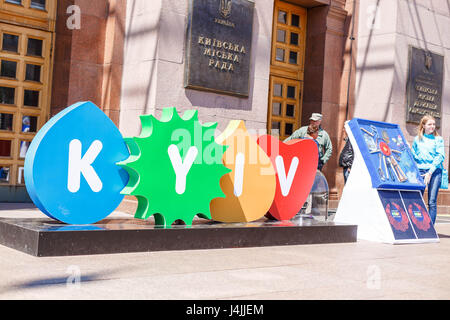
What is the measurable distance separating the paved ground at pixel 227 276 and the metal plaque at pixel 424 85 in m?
7.58

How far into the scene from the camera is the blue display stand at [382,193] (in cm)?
802

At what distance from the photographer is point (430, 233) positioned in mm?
8367

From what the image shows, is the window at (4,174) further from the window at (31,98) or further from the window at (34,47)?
the window at (34,47)

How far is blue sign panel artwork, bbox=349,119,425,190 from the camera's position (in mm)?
8148

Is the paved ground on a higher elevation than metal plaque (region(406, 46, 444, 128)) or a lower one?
lower

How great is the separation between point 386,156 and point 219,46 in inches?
142

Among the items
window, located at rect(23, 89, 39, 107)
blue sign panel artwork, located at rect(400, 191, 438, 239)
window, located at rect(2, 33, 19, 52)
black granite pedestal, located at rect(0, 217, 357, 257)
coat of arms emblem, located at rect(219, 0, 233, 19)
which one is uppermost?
coat of arms emblem, located at rect(219, 0, 233, 19)

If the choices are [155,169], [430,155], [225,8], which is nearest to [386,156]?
[430,155]

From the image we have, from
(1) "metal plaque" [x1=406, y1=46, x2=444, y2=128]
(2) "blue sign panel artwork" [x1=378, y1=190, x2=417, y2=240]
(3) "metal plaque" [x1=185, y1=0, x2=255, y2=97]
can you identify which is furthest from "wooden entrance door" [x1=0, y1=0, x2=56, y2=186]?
(1) "metal plaque" [x1=406, y1=46, x2=444, y2=128]

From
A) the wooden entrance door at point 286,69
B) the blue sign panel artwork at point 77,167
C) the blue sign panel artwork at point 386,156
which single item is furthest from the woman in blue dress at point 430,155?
the blue sign panel artwork at point 77,167

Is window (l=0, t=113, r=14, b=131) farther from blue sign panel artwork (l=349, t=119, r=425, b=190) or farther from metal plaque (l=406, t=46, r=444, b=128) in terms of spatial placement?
metal plaque (l=406, t=46, r=444, b=128)

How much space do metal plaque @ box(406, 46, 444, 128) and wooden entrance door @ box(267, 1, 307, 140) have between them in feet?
8.55

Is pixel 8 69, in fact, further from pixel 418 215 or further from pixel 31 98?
pixel 418 215
